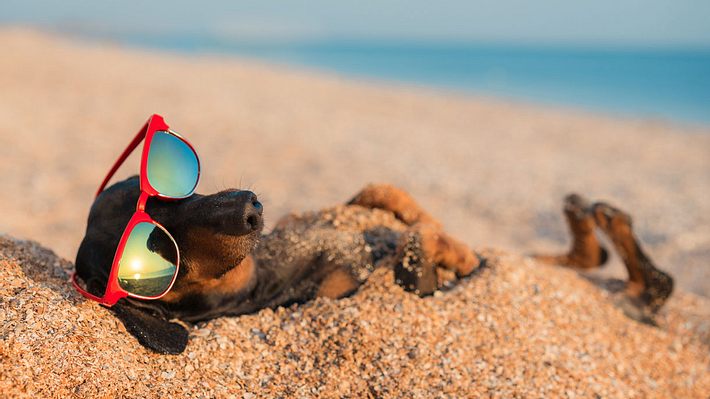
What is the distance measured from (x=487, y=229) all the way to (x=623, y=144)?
6881mm

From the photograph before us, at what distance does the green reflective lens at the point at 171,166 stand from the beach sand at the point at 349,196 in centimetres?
61

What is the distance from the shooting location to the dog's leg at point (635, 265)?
13.6 ft

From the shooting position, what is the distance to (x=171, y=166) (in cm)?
266

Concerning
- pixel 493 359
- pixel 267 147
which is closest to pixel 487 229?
pixel 267 147

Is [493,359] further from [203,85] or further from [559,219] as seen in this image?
[203,85]

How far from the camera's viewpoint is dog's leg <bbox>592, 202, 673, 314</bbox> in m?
4.13

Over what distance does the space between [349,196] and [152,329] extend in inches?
191

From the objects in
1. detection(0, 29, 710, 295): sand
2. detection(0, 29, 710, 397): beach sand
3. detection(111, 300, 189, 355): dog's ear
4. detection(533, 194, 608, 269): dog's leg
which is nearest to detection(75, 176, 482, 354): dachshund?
detection(111, 300, 189, 355): dog's ear

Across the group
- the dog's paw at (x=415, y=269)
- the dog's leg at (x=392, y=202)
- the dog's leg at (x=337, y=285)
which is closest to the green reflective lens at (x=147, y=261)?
the dog's leg at (x=337, y=285)

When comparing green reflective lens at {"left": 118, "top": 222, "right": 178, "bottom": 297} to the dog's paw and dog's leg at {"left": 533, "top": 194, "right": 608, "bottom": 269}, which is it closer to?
the dog's paw

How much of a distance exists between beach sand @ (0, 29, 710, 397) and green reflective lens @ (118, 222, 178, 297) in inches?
10.2

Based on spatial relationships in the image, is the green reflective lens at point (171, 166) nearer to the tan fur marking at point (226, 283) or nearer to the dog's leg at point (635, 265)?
the tan fur marking at point (226, 283)

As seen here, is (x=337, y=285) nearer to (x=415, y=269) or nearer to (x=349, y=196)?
(x=415, y=269)

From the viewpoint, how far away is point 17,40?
1794 cm
